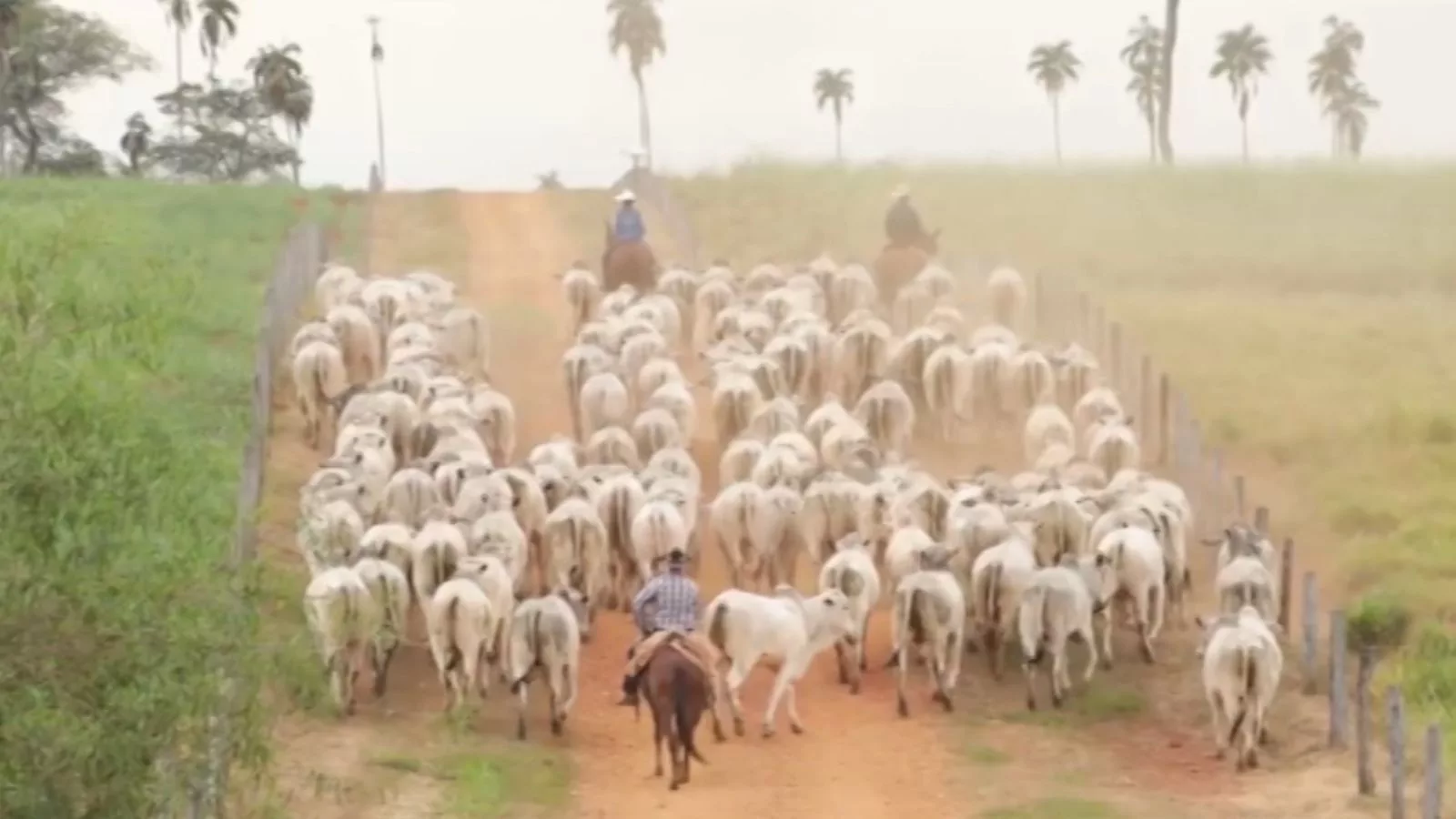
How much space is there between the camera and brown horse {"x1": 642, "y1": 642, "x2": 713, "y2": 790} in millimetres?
15258

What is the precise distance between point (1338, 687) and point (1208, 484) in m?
6.83

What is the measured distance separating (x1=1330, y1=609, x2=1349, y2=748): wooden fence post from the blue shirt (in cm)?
1616

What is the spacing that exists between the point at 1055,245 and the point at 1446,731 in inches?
1104

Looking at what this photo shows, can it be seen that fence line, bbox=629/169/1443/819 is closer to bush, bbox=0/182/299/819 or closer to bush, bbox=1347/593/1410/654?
bush, bbox=1347/593/1410/654

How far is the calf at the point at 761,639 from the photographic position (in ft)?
54.9

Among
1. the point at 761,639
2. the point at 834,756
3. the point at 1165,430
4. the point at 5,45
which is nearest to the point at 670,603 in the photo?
the point at 761,639

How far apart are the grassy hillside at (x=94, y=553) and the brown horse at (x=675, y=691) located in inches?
182

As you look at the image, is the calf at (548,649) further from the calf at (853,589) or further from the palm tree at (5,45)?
the palm tree at (5,45)

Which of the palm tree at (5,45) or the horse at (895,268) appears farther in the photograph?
the palm tree at (5,45)

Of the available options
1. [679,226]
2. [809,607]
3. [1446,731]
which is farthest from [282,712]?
[679,226]

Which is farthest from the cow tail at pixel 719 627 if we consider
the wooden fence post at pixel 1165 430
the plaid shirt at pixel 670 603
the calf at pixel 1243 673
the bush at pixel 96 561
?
the wooden fence post at pixel 1165 430

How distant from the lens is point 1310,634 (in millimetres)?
17906

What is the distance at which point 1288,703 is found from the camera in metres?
17.8

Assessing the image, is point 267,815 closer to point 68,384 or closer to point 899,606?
point 68,384
